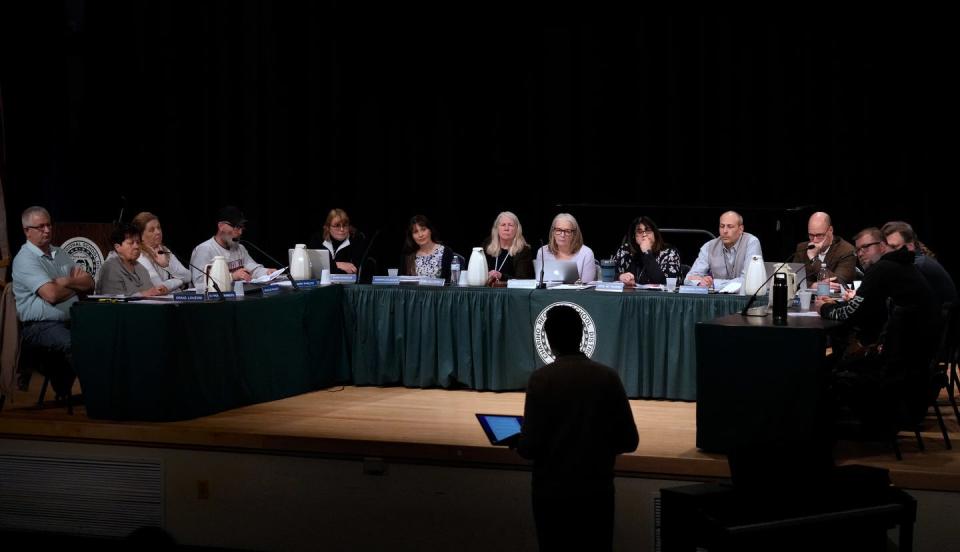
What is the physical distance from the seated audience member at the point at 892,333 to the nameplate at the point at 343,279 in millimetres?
2907

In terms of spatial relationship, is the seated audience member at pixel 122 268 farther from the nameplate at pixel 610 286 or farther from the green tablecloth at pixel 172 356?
the nameplate at pixel 610 286

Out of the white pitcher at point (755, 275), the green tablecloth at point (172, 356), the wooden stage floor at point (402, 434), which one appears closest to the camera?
the wooden stage floor at point (402, 434)

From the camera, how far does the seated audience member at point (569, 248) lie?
6.44m

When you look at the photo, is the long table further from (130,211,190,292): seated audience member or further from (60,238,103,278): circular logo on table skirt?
(60,238,103,278): circular logo on table skirt

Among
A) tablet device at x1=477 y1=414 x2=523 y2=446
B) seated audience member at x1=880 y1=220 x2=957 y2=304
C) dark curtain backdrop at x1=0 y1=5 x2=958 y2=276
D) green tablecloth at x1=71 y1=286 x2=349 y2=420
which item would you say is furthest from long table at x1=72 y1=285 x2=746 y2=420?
tablet device at x1=477 y1=414 x2=523 y2=446

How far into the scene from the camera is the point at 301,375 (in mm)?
6016

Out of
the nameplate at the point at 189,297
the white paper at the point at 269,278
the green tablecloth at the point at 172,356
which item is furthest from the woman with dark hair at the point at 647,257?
the nameplate at the point at 189,297

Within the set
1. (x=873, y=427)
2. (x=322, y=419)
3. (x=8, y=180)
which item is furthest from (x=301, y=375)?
(x=8, y=180)

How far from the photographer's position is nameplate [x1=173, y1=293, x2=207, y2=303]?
5258mm

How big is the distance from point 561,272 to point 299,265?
5.10ft

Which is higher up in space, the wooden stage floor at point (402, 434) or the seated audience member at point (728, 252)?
the seated audience member at point (728, 252)

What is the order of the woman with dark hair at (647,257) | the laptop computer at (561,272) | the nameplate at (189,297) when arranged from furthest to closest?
the woman with dark hair at (647,257) < the laptop computer at (561,272) < the nameplate at (189,297)

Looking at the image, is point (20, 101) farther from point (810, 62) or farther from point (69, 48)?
point (810, 62)

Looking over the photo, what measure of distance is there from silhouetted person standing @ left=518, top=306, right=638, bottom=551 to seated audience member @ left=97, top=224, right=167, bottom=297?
323 cm
